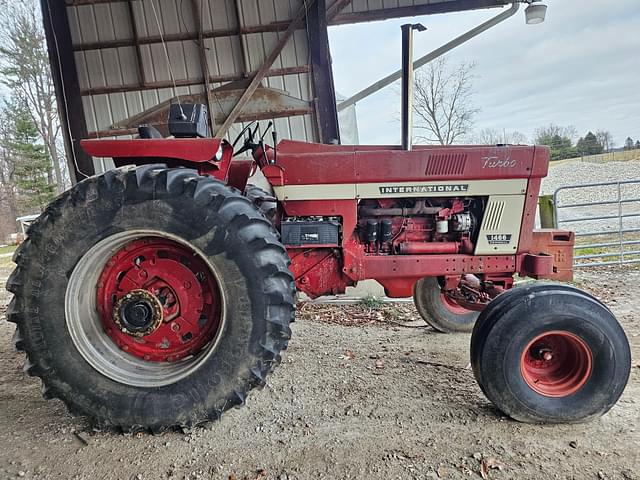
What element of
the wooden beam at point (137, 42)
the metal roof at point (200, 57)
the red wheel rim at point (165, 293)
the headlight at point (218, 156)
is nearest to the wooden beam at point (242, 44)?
the metal roof at point (200, 57)

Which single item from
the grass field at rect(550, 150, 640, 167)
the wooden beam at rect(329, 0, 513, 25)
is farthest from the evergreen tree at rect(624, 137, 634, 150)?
the wooden beam at rect(329, 0, 513, 25)

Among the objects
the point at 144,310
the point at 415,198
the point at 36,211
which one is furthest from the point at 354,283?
the point at 36,211

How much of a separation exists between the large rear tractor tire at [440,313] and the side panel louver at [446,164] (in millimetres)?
1149

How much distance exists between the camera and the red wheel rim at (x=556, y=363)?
6.34 ft

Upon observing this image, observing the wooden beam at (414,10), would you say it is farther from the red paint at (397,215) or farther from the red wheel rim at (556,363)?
the red wheel rim at (556,363)

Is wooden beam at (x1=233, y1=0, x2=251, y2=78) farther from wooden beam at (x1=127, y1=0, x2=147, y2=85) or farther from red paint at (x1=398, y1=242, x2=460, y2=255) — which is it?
red paint at (x1=398, y1=242, x2=460, y2=255)

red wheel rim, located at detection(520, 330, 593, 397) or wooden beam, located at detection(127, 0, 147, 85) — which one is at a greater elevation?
wooden beam, located at detection(127, 0, 147, 85)

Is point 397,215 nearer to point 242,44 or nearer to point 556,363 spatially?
point 556,363

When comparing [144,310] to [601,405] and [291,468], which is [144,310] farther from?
[601,405]

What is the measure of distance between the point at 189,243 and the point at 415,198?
4.48 ft

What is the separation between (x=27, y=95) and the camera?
38.8 ft

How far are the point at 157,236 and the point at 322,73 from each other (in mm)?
4187

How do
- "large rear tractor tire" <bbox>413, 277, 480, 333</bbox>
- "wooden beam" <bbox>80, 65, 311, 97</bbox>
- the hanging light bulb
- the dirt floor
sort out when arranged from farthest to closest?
"wooden beam" <bbox>80, 65, 311, 97</bbox> < the hanging light bulb < "large rear tractor tire" <bbox>413, 277, 480, 333</bbox> < the dirt floor

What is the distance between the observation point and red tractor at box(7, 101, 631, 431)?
1.87 meters
